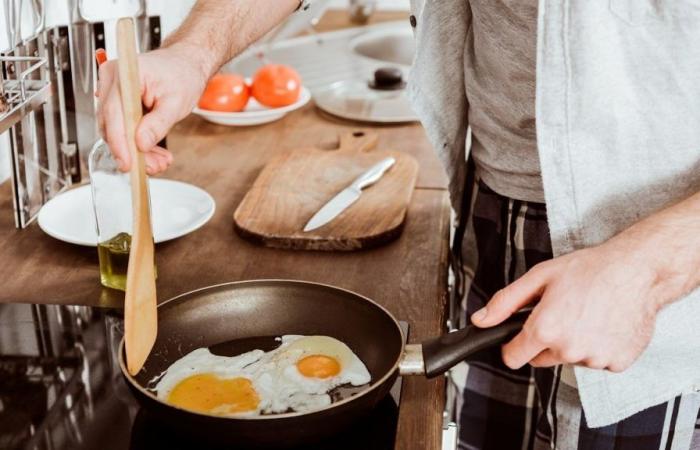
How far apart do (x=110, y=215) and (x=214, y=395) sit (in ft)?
1.23

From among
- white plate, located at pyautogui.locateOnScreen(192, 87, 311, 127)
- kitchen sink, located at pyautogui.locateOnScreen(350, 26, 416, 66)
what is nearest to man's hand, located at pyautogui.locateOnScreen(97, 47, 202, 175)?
white plate, located at pyautogui.locateOnScreen(192, 87, 311, 127)

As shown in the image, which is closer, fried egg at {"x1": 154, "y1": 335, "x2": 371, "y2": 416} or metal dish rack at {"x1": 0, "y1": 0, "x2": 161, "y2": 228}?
fried egg at {"x1": 154, "y1": 335, "x2": 371, "y2": 416}

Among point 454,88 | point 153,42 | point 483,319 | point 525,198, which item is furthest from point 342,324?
point 153,42

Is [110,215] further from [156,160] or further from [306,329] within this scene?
[306,329]

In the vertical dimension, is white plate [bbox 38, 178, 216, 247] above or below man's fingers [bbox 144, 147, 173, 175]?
below

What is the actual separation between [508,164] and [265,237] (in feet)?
1.20

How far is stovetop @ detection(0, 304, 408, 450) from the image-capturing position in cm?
87

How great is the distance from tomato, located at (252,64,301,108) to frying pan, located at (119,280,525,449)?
88cm

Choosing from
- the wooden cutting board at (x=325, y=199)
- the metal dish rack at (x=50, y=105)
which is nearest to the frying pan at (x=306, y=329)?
the wooden cutting board at (x=325, y=199)

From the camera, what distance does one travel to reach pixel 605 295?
33.7 inches

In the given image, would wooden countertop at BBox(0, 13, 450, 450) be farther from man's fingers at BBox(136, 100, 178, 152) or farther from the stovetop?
man's fingers at BBox(136, 100, 178, 152)

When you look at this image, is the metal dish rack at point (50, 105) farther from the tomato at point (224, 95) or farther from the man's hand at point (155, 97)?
the tomato at point (224, 95)

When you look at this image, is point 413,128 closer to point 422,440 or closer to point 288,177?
point 288,177

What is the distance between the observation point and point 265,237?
130cm
